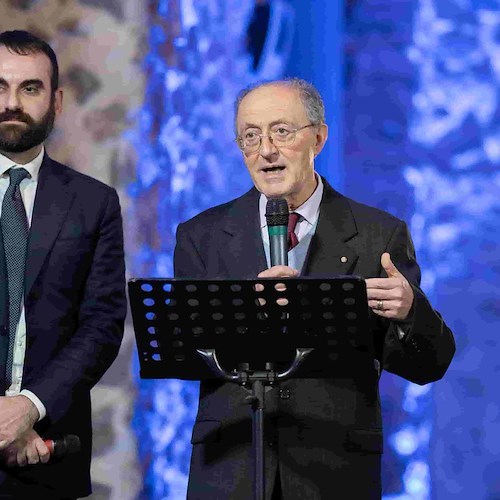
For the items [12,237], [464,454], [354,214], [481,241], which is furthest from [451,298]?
[12,237]

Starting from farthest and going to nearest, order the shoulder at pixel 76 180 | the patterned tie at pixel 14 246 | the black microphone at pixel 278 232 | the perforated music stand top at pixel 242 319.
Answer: the shoulder at pixel 76 180 → the patterned tie at pixel 14 246 → the black microphone at pixel 278 232 → the perforated music stand top at pixel 242 319

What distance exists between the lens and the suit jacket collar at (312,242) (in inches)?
115

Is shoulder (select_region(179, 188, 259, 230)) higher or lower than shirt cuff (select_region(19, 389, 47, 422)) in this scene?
higher

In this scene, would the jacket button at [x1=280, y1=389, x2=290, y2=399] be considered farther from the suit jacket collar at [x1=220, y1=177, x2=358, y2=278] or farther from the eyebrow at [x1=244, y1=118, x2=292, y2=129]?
the eyebrow at [x1=244, y1=118, x2=292, y2=129]

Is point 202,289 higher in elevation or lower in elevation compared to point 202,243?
lower

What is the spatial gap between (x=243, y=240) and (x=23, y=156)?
2.25ft

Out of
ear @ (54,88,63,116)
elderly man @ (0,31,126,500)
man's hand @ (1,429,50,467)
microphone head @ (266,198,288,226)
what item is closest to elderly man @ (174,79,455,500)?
microphone head @ (266,198,288,226)

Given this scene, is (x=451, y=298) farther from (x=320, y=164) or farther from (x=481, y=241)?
(x=320, y=164)

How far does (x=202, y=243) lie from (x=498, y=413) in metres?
1.83

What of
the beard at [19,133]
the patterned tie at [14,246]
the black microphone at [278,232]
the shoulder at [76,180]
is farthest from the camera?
the shoulder at [76,180]

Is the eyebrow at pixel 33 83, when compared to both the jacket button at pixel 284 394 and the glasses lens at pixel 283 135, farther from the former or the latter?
the jacket button at pixel 284 394

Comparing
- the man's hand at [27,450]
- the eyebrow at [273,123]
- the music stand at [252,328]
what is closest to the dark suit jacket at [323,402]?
the music stand at [252,328]

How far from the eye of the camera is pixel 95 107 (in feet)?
14.8

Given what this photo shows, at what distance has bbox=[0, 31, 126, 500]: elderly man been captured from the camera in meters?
2.94
